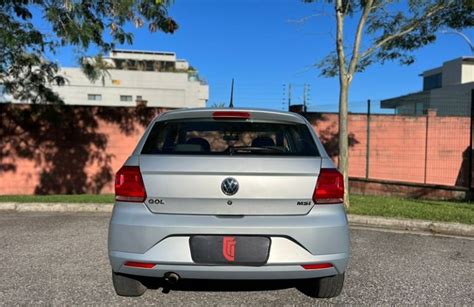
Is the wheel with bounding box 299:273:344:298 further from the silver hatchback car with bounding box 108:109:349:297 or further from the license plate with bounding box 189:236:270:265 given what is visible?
the license plate with bounding box 189:236:270:265

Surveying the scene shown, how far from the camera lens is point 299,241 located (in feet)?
10.6

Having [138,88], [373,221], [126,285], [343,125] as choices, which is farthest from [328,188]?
[138,88]

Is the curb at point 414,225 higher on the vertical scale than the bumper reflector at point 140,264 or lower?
lower

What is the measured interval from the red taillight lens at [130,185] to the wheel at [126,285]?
0.69 m

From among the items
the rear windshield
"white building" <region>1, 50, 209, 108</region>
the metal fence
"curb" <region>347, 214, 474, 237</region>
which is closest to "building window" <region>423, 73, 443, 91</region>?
"white building" <region>1, 50, 209, 108</region>

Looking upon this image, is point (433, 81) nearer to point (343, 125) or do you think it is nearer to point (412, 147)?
point (412, 147)

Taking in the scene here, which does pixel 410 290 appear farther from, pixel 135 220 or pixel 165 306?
pixel 135 220

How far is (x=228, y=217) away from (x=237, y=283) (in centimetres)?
123

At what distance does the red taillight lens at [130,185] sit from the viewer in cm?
332

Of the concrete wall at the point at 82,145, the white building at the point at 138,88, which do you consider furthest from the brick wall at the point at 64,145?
the white building at the point at 138,88

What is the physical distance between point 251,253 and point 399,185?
9718mm

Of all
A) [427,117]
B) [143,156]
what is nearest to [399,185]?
[427,117]

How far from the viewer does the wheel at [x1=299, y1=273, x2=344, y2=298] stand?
12.2ft

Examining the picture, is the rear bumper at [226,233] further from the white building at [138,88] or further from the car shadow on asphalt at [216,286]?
the white building at [138,88]
